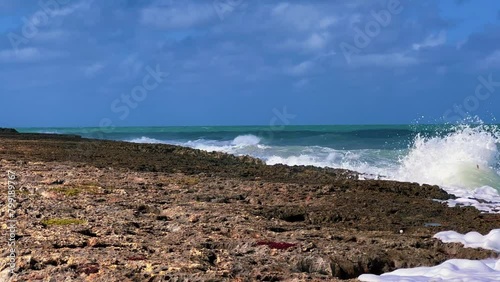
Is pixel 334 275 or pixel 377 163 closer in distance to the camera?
pixel 334 275

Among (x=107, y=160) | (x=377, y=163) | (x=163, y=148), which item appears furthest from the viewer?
(x=377, y=163)

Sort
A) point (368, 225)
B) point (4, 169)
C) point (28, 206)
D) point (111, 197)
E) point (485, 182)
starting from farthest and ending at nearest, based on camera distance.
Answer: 1. point (485, 182)
2. point (4, 169)
3. point (111, 197)
4. point (368, 225)
5. point (28, 206)

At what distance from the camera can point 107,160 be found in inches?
567

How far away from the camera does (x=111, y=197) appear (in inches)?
321

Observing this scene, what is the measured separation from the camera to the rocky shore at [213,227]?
4691 mm

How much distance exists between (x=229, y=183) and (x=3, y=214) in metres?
4.46

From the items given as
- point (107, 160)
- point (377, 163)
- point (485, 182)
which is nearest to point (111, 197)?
point (107, 160)

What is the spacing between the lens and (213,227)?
20.8 ft

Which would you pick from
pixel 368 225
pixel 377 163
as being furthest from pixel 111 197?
pixel 377 163

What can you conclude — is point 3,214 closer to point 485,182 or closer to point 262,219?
point 262,219

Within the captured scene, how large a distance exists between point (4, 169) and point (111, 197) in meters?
3.95

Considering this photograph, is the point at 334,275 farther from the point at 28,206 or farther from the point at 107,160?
the point at 107,160

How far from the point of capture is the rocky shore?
4.69m

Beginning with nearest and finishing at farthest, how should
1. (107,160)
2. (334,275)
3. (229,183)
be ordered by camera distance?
(334,275) → (229,183) → (107,160)
